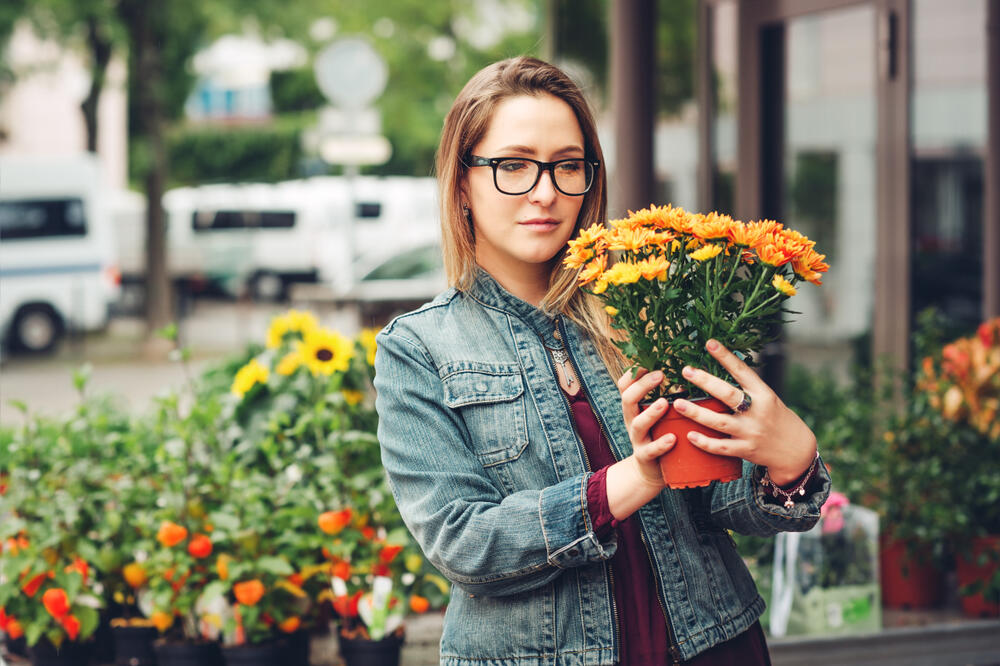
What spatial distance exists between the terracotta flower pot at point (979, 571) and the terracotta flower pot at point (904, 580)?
96 millimetres

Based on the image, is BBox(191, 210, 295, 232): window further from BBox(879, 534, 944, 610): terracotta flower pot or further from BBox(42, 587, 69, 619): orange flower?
BBox(42, 587, 69, 619): orange flower

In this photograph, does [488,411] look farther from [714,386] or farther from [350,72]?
[350,72]

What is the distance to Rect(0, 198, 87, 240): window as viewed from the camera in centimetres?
1712

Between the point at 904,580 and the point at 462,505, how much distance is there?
279 cm

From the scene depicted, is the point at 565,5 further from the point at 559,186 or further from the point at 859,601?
the point at 559,186

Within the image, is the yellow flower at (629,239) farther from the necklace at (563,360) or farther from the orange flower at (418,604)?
the orange flower at (418,604)

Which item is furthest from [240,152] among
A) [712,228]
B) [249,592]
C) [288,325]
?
[712,228]

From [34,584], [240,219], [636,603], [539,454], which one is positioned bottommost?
[34,584]

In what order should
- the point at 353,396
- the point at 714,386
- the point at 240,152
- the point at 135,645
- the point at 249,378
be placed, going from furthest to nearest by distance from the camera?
the point at 240,152 < the point at 249,378 < the point at 353,396 < the point at 135,645 < the point at 714,386

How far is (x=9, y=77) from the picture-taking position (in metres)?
14.9

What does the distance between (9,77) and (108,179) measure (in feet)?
59.1

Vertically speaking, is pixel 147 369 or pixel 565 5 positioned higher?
pixel 565 5

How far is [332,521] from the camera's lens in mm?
3012

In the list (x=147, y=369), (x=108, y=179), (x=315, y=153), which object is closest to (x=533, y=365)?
→ (x=147, y=369)
